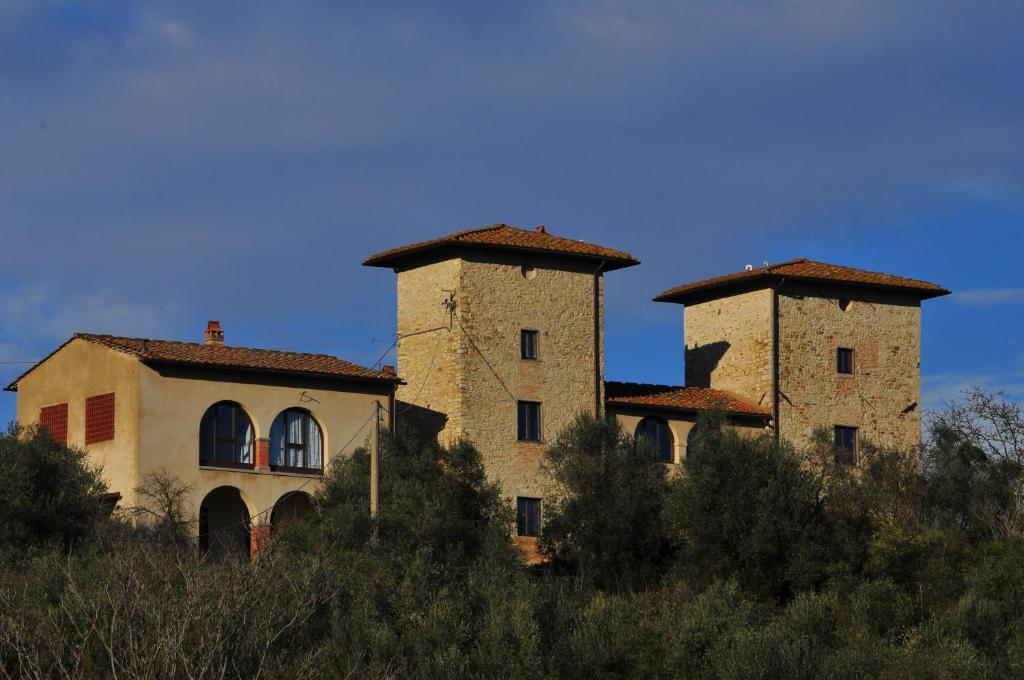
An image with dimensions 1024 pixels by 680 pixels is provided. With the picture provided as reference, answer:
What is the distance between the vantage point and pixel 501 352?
153 feet

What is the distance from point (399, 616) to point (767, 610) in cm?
814

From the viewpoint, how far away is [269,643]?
28.6 m

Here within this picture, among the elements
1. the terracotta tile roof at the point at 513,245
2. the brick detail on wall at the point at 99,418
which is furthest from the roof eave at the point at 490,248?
the brick detail on wall at the point at 99,418

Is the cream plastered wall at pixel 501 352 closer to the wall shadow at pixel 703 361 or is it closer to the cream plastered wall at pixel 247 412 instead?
the cream plastered wall at pixel 247 412

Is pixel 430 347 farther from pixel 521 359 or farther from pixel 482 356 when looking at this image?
pixel 521 359

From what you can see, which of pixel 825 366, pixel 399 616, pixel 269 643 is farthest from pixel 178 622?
pixel 825 366

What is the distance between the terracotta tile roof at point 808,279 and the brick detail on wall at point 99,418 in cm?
1606

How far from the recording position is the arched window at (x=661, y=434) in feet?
160

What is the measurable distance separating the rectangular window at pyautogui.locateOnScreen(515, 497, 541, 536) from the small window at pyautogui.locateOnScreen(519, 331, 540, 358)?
339cm

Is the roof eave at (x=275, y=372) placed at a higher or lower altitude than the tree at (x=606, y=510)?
higher

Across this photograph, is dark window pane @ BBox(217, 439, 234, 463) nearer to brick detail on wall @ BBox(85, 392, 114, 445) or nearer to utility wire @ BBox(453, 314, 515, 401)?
brick detail on wall @ BBox(85, 392, 114, 445)

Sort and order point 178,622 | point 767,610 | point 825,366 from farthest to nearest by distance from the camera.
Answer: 1. point 825,366
2. point 767,610
3. point 178,622

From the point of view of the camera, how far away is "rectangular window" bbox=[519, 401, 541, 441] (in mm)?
46469

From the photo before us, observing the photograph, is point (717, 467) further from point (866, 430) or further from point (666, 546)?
point (866, 430)
